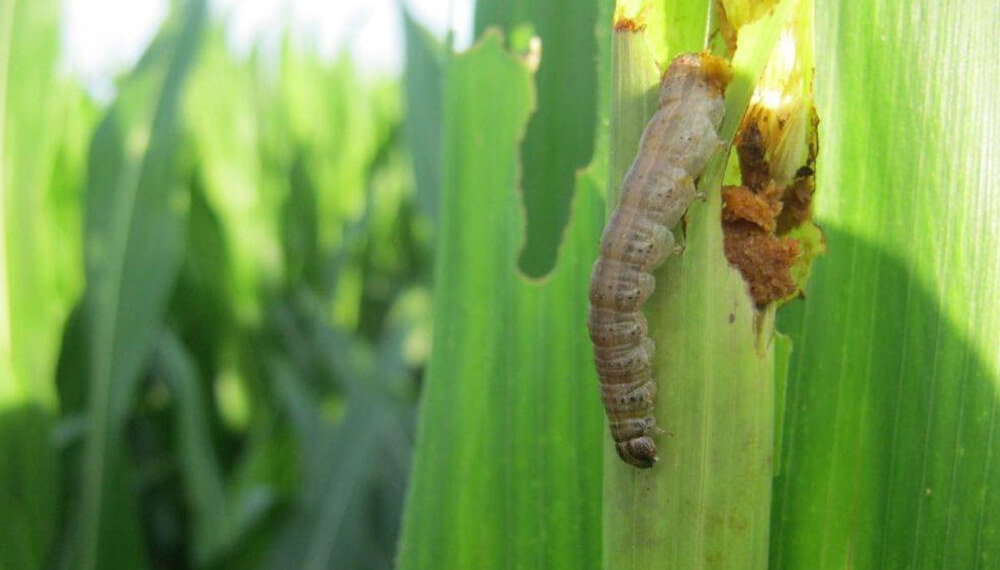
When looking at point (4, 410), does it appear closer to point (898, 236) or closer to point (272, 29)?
point (898, 236)

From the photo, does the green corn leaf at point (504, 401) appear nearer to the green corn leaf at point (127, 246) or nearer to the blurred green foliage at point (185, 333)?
the blurred green foliage at point (185, 333)

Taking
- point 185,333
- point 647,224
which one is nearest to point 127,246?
point 185,333

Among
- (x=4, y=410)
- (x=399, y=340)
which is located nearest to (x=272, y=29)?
(x=399, y=340)

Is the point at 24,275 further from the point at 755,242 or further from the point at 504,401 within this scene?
the point at 755,242

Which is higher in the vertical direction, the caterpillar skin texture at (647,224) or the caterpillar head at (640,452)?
the caterpillar skin texture at (647,224)

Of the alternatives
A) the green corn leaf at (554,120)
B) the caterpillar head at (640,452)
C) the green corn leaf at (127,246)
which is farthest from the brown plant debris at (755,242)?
the green corn leaf at (127,246)

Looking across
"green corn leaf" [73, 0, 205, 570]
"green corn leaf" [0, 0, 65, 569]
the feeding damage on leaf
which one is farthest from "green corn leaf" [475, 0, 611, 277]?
"green corn leaf" [73, 0, 205, 570]

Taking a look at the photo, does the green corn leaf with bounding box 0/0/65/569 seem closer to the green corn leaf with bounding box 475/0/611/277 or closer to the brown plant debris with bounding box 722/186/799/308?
the green corn leaf with bounding box 475/0/611/277
